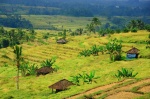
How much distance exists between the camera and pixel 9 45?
143m

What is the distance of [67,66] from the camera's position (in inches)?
3280

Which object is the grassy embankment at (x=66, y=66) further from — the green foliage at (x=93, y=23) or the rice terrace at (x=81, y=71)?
the green foliage at (x=93, y=23)

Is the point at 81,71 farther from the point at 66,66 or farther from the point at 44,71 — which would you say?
the point at 66,66

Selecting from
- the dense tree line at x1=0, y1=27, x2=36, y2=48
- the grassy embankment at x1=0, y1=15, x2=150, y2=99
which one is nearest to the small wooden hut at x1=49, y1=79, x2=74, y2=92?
the grassy embankment at x1=0, y1=15, x2=150, y2=99

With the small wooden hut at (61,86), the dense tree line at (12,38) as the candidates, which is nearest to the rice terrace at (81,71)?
the small wooden hut at (61,86)

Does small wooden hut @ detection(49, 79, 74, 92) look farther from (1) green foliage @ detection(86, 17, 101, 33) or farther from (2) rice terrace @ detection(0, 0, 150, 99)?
(1) green foliage @ detection(86, 17, 101, 33)

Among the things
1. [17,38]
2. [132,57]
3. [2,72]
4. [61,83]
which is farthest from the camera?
[17,38]

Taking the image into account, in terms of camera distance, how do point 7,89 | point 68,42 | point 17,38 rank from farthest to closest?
1. point 17,38
2. point 68,42
3. point 7,89

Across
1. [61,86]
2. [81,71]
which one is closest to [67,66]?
[81,71]

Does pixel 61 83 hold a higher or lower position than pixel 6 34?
lower

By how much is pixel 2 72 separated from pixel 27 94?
3792 centimetres

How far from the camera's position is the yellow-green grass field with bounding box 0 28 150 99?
53331mm

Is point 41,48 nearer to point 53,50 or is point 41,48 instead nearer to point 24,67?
point 53,50

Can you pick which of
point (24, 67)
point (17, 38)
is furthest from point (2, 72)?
point (17, 38)
